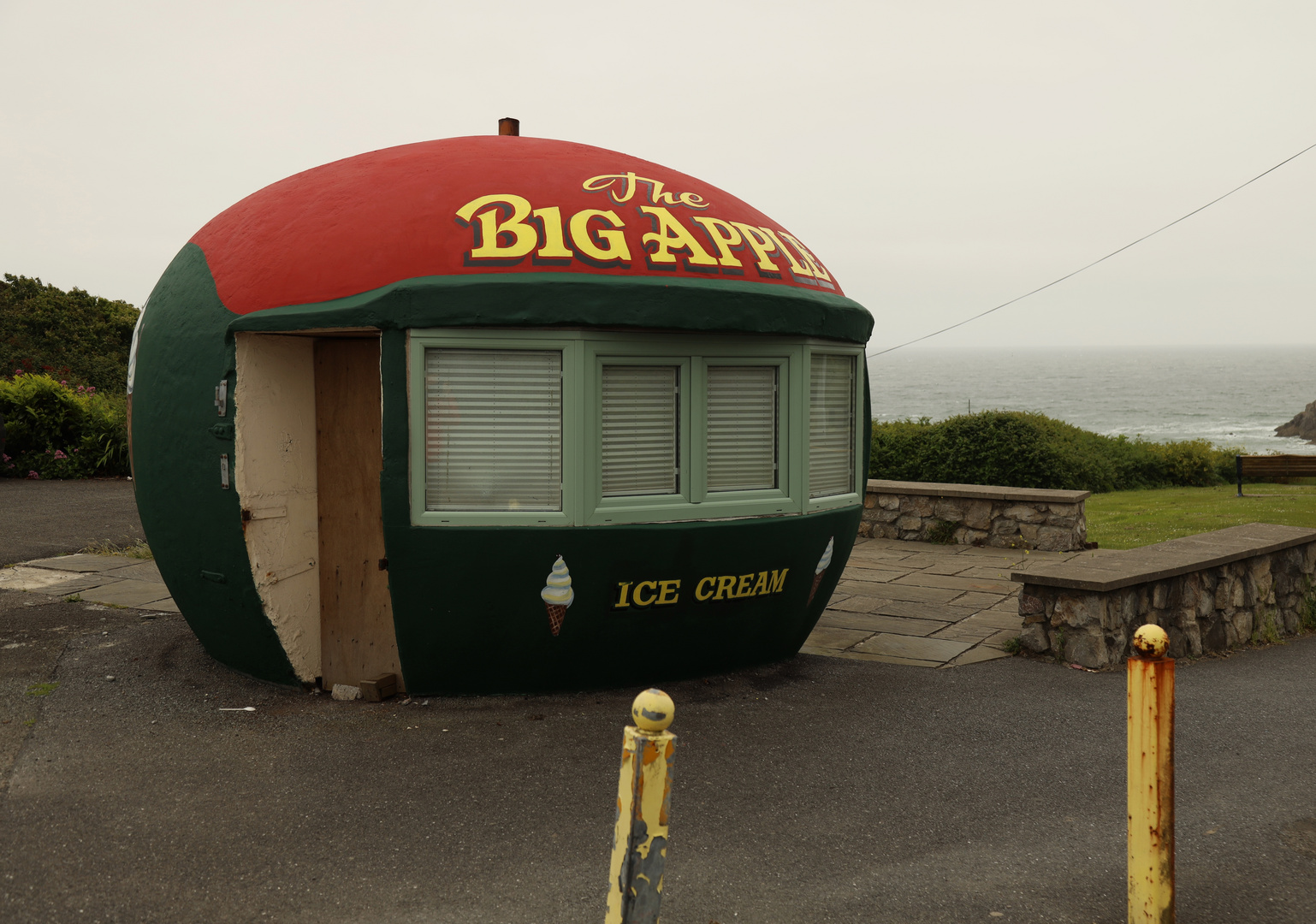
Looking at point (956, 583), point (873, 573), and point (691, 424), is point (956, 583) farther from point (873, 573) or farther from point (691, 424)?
point (691, 424)

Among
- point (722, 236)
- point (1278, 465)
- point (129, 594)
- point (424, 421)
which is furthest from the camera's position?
point (1278, 465)

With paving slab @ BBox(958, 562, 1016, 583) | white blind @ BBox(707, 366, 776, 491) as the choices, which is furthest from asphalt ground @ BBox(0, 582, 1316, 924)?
paving slab @ BBox(958, 562, 1016, 583)

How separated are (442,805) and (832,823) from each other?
5.86 ft

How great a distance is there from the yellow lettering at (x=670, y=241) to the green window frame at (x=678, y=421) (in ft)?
1.50

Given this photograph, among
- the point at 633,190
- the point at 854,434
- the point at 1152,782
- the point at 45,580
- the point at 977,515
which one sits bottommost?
the point at 45,580

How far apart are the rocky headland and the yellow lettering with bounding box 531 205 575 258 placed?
212 ft

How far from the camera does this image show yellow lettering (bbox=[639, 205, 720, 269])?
5.91m

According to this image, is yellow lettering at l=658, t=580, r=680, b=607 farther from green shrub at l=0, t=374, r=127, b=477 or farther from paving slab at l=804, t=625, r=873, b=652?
green shrub at l=0, t=374, r=127, b=477

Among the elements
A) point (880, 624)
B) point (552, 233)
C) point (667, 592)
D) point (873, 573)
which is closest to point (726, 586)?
point (667, 592)

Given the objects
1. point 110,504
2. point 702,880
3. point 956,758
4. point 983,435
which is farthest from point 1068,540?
point 110,504

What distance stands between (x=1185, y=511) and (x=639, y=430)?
1326cm

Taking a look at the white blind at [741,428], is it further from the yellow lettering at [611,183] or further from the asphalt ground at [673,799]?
the asphalt ground at [673,799]

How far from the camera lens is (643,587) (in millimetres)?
5918

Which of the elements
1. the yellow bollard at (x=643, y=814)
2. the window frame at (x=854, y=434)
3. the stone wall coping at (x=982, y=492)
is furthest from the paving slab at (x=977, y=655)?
the stone wall coping at (x=982, y=492)
